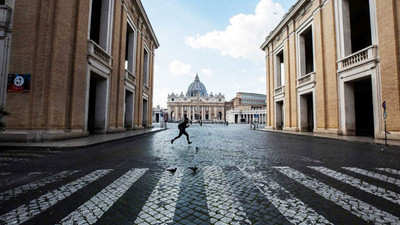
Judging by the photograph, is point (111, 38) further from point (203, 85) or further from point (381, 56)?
point (203, 85)

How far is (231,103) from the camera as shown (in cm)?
14825

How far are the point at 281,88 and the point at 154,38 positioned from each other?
65.6 ft

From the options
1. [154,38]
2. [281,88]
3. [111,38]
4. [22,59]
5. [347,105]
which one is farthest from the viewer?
[154,38]

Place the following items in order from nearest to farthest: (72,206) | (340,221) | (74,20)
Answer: (340,221) < (72,206) < (74,20)

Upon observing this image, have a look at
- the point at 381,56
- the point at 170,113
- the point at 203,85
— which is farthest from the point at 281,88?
the point at 203,85

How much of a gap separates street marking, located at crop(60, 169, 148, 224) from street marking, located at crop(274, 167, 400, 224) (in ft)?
10.6

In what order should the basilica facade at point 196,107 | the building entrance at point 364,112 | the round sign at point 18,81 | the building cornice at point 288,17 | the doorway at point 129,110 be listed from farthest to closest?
the basilica facade at point 196,107, the doorway at point 129,110, the building cornice at point 288,17, the building entrance at point 364,112, the round sign at point 18,81

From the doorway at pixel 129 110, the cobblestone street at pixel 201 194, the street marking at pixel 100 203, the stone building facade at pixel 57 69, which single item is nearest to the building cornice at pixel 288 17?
the stone building facade at pixel 57 69

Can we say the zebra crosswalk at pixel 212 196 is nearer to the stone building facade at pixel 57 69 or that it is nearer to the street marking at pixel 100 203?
the street marking at pixel 100 203

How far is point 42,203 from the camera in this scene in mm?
2752

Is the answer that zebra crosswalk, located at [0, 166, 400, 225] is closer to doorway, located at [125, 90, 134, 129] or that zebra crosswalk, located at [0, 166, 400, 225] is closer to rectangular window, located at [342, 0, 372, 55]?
rectangular window, located at [342, 0, 372, 55]

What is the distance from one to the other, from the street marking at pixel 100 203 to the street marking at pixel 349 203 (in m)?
3.23

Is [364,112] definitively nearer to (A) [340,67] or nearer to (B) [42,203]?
(A) [340,67]

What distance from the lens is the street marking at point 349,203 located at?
2.32 m
